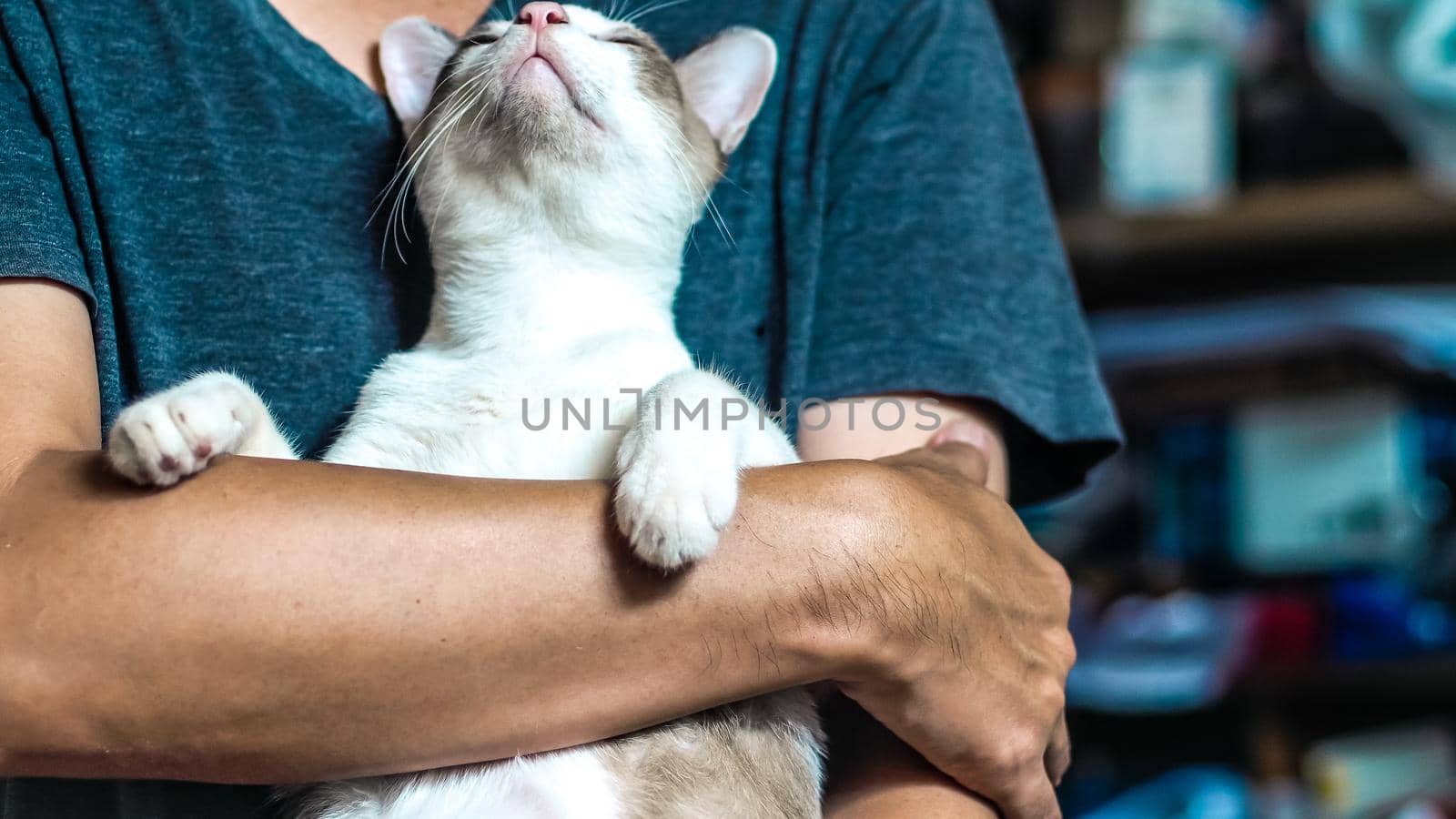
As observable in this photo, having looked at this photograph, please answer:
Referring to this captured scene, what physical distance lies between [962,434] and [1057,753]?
0.31m

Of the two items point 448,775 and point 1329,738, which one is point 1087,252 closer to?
point 1329,738

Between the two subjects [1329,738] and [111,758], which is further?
[1329,738]

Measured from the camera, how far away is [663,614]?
759 mm

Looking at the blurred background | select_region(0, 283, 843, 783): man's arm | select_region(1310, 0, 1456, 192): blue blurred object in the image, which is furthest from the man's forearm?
select_region(1310, 0, 1456, 192): blue blurred object

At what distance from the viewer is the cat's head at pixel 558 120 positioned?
3.50ft

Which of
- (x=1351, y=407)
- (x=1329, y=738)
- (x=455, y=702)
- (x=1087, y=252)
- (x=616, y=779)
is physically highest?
(x=455, y=702)

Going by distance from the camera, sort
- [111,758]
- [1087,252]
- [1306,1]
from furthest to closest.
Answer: [1087,252] → [1306,1] → [111,758]

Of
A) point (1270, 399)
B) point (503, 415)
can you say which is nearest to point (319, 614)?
point (503, 415)

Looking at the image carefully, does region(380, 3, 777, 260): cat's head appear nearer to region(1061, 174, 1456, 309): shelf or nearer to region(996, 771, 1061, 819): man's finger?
region(996, 771, 1061, 819): man's finger

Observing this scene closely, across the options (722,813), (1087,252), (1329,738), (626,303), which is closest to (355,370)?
(626,303)

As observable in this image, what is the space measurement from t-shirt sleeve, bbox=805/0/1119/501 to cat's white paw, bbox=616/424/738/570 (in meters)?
0.33

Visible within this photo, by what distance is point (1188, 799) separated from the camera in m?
1.96

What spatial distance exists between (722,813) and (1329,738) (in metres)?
1.69

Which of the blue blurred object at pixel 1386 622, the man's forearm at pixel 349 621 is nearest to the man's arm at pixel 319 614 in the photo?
the man's forearm at pixel 349 621
